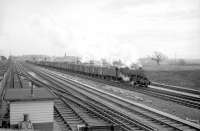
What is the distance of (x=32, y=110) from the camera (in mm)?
13023

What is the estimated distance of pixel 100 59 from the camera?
5616cm

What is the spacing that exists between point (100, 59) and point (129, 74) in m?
24.2

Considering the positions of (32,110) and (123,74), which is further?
(123,74)

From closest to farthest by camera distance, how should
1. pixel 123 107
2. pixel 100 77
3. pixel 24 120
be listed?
pixel 24 120 → pixel 123 107 → pixel 100 77

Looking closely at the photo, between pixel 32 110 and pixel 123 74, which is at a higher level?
pixel 123 74

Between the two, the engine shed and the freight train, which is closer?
the engine shed

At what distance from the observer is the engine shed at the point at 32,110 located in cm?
1270

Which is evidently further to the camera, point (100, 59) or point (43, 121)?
point (100, 59)

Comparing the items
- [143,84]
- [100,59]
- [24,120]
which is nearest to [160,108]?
[24,120]

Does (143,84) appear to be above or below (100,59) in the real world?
below

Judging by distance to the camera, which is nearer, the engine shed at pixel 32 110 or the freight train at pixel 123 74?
the engine shed at pixel 32 110

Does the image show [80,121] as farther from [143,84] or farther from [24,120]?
[143,84]

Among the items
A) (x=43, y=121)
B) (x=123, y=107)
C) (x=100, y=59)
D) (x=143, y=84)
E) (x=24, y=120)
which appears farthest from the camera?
(x=100, y=59)

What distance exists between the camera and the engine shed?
1270cm
